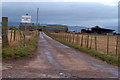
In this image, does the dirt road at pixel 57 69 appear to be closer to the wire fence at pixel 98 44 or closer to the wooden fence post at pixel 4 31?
the wooden fence post at pixel 4 31

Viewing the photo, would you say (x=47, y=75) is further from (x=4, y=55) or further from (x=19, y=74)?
(x=4, y=55)

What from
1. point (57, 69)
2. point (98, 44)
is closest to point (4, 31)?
point (57, 69)

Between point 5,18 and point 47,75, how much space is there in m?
9.63

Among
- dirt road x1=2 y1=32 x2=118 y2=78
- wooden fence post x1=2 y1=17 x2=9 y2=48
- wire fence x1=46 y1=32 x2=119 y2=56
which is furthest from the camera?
wire fence x1=46 y1=32 x2=119 y2=56

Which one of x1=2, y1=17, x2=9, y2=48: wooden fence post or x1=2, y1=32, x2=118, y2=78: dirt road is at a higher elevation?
x1=2, y1=17, x2=9, y2=48: wooden fence post

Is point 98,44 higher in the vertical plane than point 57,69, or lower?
lower

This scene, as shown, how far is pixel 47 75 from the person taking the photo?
829cm

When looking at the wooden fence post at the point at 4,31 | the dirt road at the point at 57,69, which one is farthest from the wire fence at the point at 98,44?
the wooden fence post at the point at 4,31

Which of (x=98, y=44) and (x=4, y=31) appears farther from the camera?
(x=98, y=44)

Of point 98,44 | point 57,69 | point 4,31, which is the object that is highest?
point 4,31

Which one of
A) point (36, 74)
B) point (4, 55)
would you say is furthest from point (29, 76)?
point (4, 55)

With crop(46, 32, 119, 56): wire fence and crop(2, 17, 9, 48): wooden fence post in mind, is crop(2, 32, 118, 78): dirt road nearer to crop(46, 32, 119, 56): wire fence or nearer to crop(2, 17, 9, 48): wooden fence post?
crop(2, 17, 9, 48): wooden fence post

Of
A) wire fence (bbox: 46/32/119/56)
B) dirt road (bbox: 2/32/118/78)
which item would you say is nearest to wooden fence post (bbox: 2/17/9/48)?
dirt road (bbox: 2/32/118/78)

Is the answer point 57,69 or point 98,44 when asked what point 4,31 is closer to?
point 57,69
